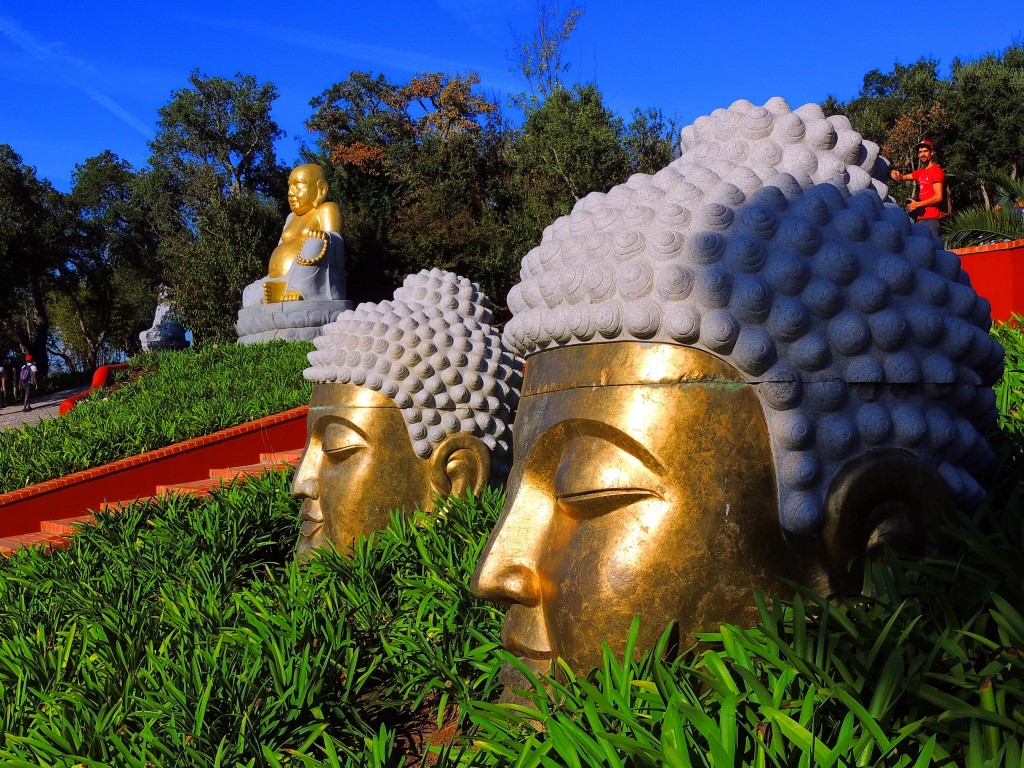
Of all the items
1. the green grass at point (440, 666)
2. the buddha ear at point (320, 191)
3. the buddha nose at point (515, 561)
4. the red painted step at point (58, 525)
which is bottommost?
the red painted step at point (58, 525)

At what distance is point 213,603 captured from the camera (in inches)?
133

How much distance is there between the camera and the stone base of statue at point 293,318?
14102mm

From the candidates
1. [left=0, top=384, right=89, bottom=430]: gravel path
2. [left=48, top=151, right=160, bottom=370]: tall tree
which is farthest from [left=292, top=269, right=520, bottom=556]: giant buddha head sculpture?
[left=48, top=151, right=160, bottom=370]: tall tree

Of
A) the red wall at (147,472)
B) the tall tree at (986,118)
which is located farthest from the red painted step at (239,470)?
the tall tree at (986,118)

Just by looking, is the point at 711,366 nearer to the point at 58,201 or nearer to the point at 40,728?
the point at 40,728

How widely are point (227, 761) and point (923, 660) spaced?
173 cm

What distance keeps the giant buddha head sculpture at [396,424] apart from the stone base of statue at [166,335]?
20.6 m

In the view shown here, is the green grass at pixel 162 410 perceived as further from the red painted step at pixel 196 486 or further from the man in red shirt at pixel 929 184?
the man in red shirt at pixel 929 184

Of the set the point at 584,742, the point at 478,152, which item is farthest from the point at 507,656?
the point at 478,152

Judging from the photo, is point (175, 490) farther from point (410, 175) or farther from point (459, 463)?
point (410, 175)

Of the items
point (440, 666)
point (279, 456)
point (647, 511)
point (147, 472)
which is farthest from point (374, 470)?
point (147, 472)

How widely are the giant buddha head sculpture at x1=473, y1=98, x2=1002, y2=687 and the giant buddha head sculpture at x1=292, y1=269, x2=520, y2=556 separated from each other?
152 cm

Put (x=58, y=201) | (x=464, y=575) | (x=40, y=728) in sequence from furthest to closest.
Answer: (x=58, y=201) → (x=464, y=575) → (x=40, y=728)

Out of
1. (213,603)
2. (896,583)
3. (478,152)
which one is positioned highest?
(478,152)
